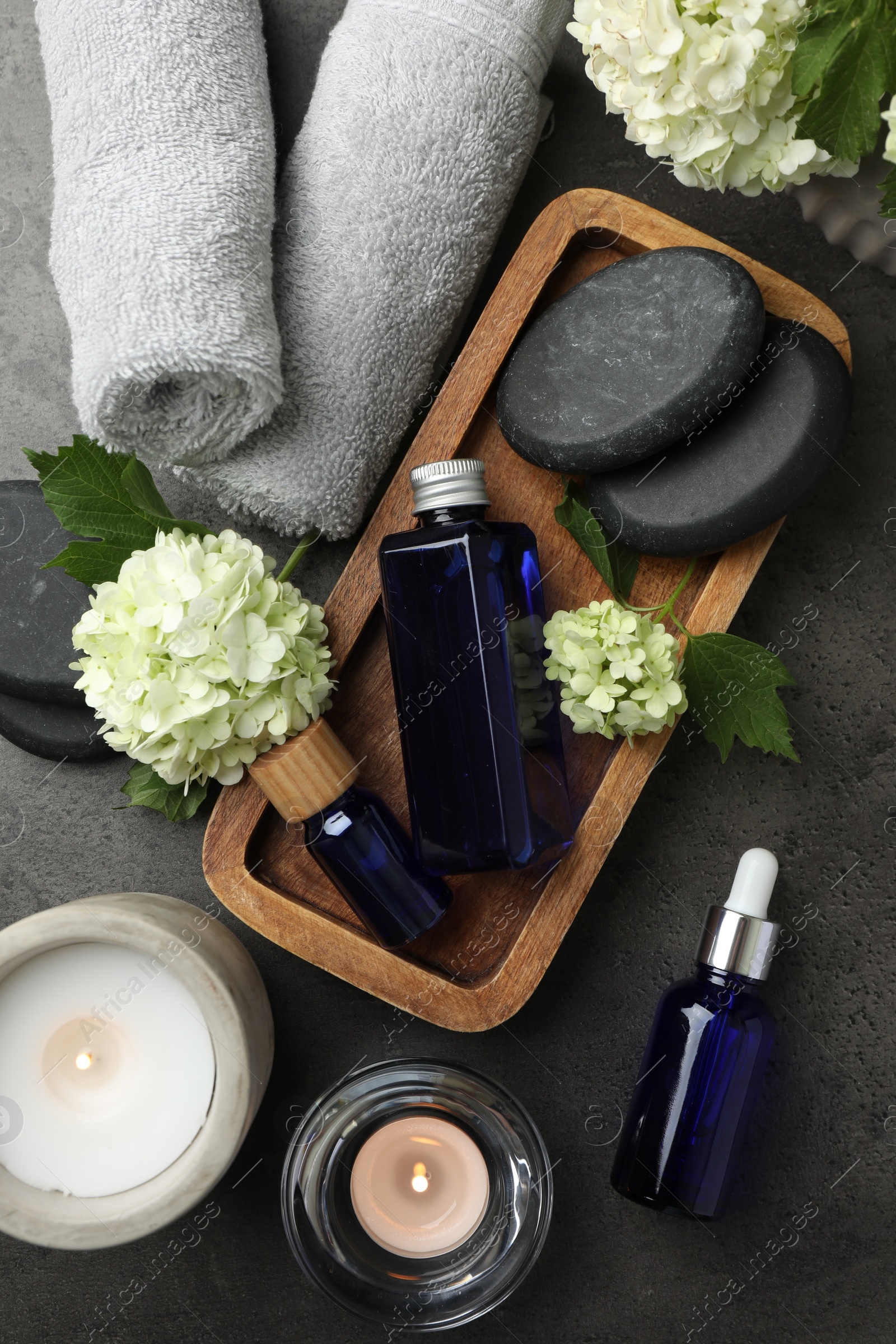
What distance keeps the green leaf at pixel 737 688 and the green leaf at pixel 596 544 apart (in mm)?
60

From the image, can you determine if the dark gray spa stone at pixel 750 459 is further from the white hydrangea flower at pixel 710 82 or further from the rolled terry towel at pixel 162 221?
the rolled terry towel at pixel 162 221

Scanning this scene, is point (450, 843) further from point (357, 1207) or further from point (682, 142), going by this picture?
point (682, 142)

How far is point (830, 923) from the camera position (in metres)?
0.62

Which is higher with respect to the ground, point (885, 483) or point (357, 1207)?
point (885, 483)

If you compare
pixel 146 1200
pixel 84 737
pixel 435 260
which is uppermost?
pixel 435 260

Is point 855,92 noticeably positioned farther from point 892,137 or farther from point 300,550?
point 300,550

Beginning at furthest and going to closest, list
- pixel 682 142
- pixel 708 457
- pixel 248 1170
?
1. pixel 248 1170
2. pixel 708 457
3. pixel 682 142

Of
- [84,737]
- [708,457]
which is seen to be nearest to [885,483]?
[708,457]

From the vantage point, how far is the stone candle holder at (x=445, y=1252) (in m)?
0.56

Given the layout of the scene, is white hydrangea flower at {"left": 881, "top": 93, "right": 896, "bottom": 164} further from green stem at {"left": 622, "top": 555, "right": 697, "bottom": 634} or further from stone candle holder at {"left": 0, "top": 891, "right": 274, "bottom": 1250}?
stone candle holder at {"left": 0, "top": 891, "right": 274, "bottom": 1250}

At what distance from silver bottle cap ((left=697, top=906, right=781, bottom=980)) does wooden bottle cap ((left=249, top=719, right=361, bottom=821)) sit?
0.83ft

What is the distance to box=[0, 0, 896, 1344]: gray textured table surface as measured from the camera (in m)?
0.62

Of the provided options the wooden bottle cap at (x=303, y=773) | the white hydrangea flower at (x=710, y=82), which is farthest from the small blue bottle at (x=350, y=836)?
the white hydrangea flower at (x=710, y=82)

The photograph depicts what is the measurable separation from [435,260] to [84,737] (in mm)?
416
